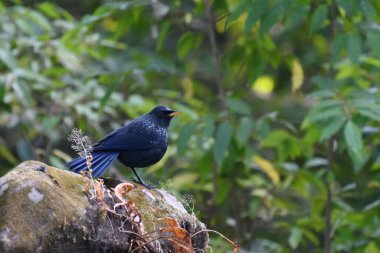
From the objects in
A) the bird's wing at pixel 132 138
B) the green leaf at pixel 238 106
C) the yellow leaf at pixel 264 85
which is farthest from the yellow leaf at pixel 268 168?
the yellow leaf at pixel 264 85

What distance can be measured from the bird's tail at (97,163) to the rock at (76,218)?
1.44 ft

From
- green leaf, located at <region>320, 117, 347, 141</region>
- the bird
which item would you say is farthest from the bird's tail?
green leaf, located at <region>320, 117, 347, 141</region>

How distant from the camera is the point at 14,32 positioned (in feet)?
25.3

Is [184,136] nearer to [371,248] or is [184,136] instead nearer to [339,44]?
[339,44]

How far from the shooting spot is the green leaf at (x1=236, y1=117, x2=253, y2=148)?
6152 mm

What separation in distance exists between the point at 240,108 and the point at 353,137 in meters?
1.14

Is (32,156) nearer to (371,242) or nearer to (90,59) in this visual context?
(90,59)

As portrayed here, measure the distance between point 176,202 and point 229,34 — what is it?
5.65 meters

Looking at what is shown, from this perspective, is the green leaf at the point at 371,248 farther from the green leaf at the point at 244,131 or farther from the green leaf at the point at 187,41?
the green leaf at the point at 187,41

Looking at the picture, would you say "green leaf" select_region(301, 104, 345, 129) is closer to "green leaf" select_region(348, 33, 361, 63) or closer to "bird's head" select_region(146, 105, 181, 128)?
"green leaf" select_region(348, 33, 361, 63)

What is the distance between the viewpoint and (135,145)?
476 cm

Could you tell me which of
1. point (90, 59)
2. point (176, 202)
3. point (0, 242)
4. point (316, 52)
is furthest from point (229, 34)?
point (0, 242)

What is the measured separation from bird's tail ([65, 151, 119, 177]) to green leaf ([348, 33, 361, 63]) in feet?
7.06

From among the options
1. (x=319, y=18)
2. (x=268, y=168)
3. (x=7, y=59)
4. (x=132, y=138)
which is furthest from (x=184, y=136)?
(x=7, y=59)
